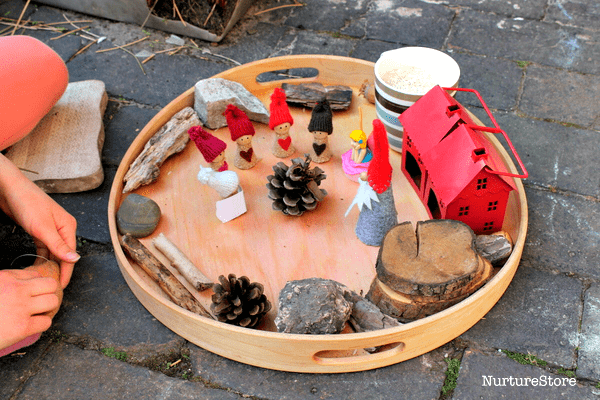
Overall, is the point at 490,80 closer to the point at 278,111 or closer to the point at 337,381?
the point at 278,111

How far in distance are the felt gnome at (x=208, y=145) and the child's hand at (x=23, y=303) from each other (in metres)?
0.47

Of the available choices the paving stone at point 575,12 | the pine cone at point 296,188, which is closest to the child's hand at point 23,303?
the pine cone at point 296,188

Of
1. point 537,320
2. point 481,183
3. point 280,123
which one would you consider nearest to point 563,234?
point 537,320

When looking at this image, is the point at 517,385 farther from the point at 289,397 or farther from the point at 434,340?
the point at 289,397

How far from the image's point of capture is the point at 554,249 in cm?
153

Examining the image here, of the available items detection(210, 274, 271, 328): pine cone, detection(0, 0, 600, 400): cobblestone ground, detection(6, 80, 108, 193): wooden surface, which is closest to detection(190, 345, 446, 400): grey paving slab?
detection(0, 0, 600, 400): cobblestone ground

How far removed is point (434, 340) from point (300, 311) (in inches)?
12.9

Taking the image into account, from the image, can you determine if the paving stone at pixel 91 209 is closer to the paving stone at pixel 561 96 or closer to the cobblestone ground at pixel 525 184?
the cobblestone ground at pixel 525 184

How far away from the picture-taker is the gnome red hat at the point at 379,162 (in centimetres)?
128

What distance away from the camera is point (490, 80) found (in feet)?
6.92

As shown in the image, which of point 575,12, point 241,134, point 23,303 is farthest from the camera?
point 575,12

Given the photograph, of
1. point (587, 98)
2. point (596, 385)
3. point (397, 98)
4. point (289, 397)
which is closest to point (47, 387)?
point (289, 397)

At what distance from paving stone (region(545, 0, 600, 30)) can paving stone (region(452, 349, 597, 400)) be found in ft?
5.31

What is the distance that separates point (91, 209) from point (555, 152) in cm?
148
